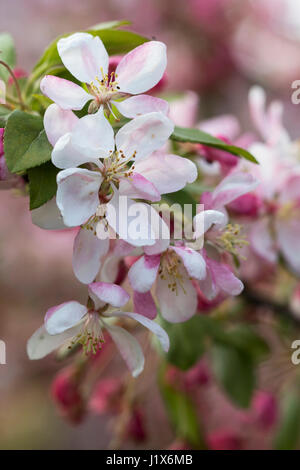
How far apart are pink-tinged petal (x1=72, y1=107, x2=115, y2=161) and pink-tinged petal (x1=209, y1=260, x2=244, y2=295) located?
0.19 m

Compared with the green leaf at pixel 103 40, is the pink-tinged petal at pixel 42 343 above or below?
below

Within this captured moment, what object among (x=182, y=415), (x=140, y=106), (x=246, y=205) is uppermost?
(x=140, y=106)

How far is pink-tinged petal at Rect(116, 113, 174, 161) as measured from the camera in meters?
0.61

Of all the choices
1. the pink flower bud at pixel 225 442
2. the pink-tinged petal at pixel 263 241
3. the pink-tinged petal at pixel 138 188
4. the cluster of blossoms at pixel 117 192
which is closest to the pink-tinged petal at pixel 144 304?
the cluster of blossoms at pixel 117 192

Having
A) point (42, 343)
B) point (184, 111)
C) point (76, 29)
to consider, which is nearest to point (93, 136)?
point (42, 343)

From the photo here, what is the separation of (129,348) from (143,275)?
121mm

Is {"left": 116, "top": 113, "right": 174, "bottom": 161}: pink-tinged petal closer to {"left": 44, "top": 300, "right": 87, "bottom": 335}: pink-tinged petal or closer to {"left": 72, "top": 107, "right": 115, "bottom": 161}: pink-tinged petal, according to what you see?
{"left": 72, "top": 107, "right": 115, "bottom": 161}: pink-tinged petal

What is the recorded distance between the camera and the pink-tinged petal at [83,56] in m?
0.63

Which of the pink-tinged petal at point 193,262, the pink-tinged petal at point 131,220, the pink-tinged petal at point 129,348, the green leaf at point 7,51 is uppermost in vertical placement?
the green leaf at point 7,51

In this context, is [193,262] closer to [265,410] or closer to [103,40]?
[103,40]

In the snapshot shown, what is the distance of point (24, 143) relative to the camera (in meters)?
Result: 0.62

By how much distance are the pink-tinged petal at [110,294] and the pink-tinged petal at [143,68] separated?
23 centimetres

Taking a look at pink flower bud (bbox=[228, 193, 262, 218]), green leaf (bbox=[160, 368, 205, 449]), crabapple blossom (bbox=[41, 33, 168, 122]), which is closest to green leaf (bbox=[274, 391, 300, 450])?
green leaf (bbox=[160, 368, 205, 449])

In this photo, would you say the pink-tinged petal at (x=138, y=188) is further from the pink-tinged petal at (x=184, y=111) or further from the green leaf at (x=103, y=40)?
the pink-tinged petal at (x=184, y=111)
